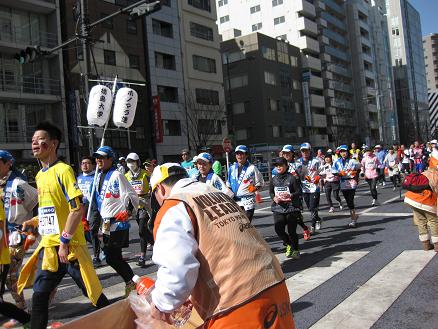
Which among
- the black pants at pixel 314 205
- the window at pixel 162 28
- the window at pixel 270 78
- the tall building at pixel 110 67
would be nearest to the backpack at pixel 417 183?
the black pants at pixel 314 205

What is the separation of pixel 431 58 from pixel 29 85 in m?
146

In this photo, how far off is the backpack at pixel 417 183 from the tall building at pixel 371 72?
70.6m

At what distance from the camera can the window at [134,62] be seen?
3499 centimetres

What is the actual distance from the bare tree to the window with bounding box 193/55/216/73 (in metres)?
2.25

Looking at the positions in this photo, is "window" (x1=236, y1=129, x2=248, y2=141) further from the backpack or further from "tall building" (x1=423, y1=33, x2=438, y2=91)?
"tall building" (x1=423, y1=33, x2=438, y2=91)

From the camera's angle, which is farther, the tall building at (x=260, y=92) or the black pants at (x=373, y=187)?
the tall building at (x=260, y=92)

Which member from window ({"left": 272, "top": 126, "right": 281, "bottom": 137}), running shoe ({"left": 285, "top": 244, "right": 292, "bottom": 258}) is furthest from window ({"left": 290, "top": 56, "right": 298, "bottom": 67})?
running shoe ({"left": 285, "top": 244, "right": 292, "bottom": 258})

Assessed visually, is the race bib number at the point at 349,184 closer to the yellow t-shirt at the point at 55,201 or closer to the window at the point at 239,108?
the yellow t-shirt at the point at 55,201

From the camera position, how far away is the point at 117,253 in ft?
19.1

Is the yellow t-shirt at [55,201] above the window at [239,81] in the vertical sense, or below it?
below

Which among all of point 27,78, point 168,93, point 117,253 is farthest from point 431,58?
point 117,253

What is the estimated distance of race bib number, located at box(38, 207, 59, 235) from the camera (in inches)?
165

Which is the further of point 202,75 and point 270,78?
point 270,78

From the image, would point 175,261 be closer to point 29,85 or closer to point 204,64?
point 29,85
